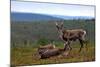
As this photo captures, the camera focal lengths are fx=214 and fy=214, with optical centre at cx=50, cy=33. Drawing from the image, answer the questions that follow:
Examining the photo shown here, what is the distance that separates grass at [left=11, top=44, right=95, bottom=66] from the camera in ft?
7.85

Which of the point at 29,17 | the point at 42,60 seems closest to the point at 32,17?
the point at 29,17

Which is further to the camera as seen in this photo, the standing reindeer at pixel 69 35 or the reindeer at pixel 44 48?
the standing reindeer at pixel 69 35

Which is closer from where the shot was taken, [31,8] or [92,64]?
[31,8]

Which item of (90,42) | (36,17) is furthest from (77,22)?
(36,17)

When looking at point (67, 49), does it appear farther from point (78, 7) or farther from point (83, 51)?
point (78, 7)

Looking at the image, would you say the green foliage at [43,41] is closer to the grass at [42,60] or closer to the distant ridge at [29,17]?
the grass at [42,60]

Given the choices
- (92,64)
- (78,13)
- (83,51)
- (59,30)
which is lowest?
(92,64)

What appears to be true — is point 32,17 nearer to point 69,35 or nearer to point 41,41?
point 41,41

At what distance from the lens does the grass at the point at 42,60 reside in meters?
2.39

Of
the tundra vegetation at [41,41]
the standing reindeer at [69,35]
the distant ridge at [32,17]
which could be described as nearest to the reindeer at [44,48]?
the tundra vegetation at [41,41]

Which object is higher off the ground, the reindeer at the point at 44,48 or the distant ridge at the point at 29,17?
the distant ridge at the point at 29,17

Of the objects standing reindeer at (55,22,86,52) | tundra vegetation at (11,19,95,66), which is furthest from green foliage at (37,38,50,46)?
standing reindeer at (55,22,86,52)

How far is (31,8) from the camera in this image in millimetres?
2463
